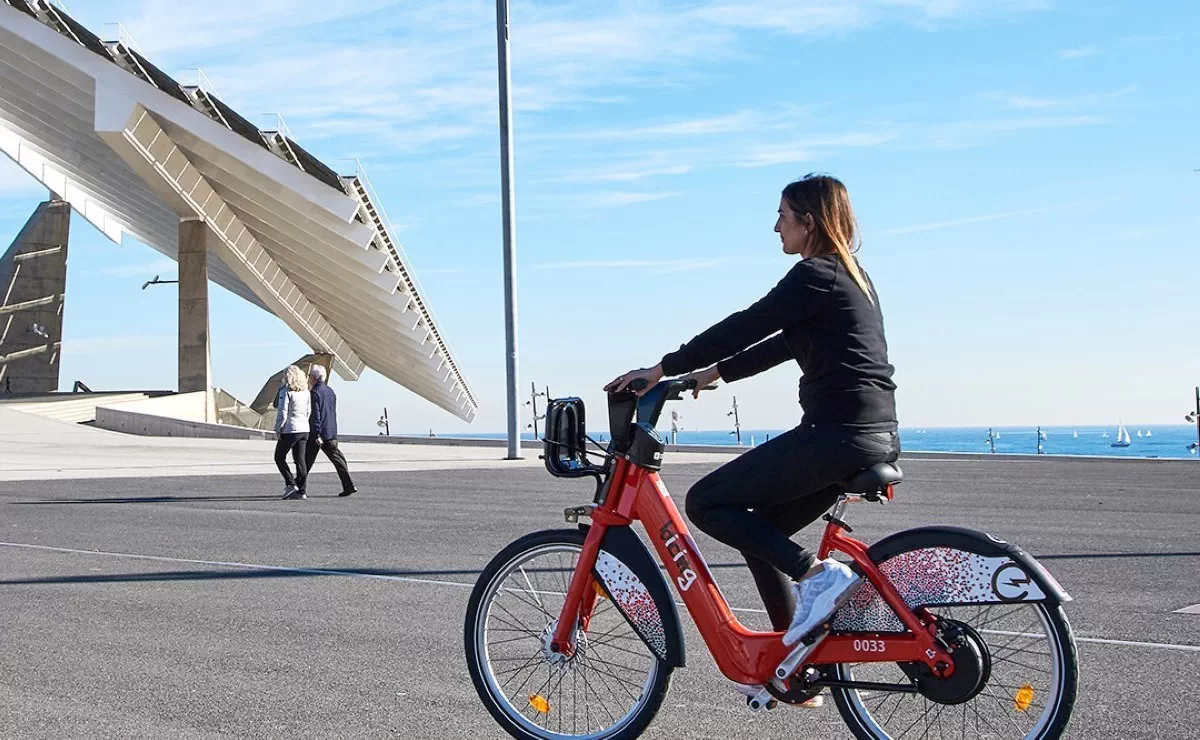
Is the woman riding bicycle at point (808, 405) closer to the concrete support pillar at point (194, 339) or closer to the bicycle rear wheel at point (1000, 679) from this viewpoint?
the bicycle rear wheel at point (1000, 679)

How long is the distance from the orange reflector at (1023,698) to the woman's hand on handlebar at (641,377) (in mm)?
1307

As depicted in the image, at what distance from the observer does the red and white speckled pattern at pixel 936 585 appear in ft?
11.9

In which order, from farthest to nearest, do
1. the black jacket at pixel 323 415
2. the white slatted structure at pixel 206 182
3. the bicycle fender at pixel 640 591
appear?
the white slatted structure at pixel 206 182
the black jacket at pixel 323 415
the bicycle fender at pixel 640 591

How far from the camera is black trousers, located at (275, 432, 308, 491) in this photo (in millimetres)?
15961

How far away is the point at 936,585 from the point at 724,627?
62 centimetres

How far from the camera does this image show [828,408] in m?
3.86

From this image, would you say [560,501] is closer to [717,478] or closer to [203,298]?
[717,478]

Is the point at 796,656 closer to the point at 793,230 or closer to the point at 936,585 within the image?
the point at 936,585

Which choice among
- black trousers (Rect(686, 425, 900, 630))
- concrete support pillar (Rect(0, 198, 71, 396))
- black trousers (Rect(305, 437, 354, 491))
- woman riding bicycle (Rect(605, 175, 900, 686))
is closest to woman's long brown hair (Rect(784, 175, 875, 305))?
woman riding bicycle (Rect(605, 175, 900, 686))

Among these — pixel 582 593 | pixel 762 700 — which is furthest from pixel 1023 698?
pixel 582 593

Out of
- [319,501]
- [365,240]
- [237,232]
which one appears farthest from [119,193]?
[319,501]

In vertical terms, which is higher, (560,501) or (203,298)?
(203,298)

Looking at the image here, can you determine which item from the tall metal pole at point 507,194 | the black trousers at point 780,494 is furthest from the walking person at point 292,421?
the black trousers at point 780,494

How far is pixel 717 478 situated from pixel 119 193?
178 ft
